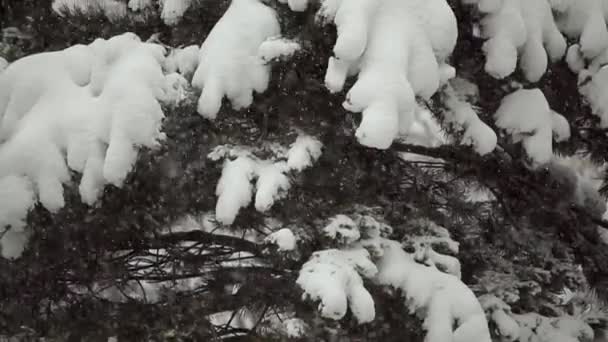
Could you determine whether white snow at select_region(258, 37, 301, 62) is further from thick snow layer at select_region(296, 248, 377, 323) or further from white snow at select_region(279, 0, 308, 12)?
thick snow layer at select_region(296, 248, 377, 323)

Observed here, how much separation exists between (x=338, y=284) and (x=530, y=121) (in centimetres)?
113

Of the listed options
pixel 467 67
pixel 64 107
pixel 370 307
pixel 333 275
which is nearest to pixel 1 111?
pixel 64 107

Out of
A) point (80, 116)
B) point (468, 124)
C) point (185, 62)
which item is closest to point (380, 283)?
point (468, 124)

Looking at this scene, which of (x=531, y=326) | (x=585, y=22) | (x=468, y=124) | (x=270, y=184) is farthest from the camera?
(x=531, y=326)

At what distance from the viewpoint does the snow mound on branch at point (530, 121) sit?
2.45m

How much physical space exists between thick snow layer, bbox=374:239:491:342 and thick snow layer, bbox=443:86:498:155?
56cm

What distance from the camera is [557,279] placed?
10.6 ft

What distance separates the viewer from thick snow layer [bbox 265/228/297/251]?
2.21m

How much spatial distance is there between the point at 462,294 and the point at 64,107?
5.85 feet

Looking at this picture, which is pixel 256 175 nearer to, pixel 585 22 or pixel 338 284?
pixel 338 284

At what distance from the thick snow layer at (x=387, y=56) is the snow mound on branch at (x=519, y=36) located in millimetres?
296

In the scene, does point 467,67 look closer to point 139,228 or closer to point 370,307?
point 370,307

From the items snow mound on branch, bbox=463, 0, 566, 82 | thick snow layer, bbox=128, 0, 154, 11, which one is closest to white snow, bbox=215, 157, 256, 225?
snow mound on branch, bbox=463, 0, 566, 82

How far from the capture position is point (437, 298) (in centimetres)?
225
